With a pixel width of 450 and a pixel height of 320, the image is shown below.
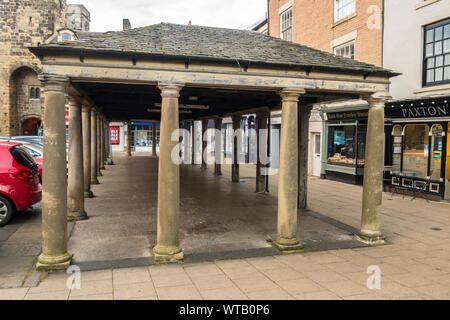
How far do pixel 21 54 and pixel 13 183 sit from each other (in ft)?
103

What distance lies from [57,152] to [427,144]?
12.5 m

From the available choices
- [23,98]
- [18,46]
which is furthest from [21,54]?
[23,98]

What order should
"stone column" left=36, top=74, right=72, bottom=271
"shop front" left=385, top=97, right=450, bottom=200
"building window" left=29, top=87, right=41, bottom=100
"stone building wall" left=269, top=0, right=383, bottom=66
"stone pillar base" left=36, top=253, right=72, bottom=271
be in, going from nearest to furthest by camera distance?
"stone pillar base" left=36, top=253, right=72, bottom=271 → "stone column" left=36, top=74, right=72, bottom=271 → "shop front" left=385, top=97, right=450, bottom=200 → "stone building wall" left=269, top=0, right=383, bottom=66 → "building window" left=29, top=87, right=41, bottom=100

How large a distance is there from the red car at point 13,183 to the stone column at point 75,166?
3.06 ft

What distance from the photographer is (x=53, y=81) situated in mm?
6047

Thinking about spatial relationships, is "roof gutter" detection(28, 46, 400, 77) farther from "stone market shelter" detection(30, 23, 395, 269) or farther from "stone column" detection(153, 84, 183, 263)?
"stone column" detection(153, 84, 183, 263)

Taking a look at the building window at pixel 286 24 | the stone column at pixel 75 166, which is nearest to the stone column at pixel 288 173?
the stone column at pixel 75 166

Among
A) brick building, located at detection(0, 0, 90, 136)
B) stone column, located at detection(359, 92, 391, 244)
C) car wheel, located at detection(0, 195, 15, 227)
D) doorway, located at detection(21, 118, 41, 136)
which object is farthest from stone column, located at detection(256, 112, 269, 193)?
doorway, located at detection(21, 118, 41, 136)

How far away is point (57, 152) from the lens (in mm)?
6137

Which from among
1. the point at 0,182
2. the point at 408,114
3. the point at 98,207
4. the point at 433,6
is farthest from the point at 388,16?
the point at 0,182

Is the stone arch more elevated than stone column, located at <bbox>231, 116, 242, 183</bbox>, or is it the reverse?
the stone arch

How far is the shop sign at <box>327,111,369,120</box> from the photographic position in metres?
16.0

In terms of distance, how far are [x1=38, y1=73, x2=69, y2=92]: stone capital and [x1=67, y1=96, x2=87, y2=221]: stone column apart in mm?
3337

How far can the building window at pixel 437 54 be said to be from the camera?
1220cm
